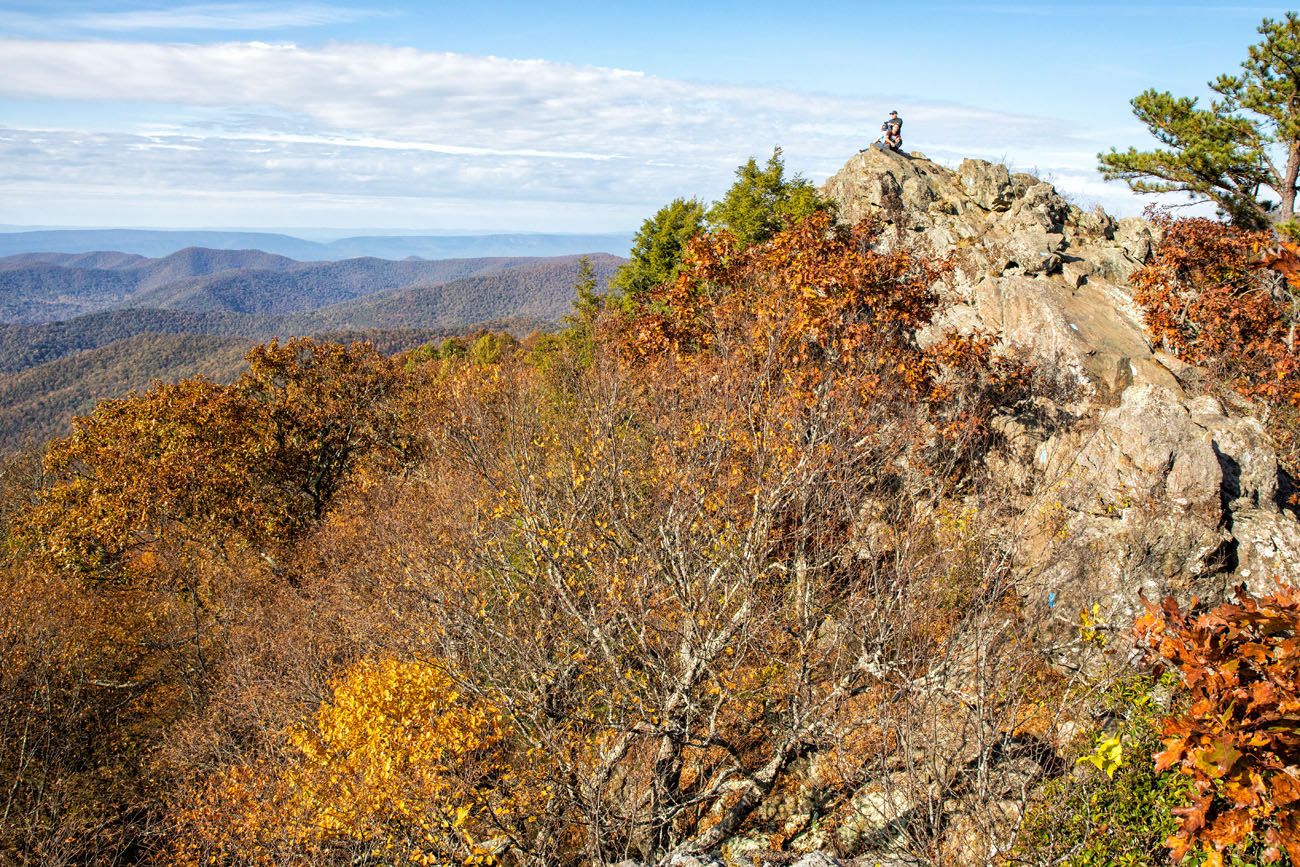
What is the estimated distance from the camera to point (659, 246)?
40031 millimetres

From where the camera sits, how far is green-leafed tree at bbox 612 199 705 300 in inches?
1550

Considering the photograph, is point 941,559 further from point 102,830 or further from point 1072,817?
point 102,830

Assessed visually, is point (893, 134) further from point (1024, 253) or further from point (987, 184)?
point (1024, 253)

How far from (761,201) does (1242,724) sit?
103ft

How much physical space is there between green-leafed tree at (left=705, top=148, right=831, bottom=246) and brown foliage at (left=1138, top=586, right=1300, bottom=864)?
28.1 meters

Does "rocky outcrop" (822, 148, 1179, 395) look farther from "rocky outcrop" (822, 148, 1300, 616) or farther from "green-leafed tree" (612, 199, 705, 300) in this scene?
"green-leafed tree" (612, 199, 705, 300)

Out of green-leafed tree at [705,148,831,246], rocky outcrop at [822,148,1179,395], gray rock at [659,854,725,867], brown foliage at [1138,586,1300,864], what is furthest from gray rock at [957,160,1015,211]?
brown foliage at [1138,586,1300,864]

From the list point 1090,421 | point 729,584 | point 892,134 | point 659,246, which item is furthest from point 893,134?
point 729,584

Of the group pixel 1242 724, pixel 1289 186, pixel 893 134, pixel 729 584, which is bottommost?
pixel 729 584

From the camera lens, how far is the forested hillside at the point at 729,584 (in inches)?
533

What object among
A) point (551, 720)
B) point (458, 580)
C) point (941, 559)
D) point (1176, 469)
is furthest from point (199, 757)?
point (1176, 469)

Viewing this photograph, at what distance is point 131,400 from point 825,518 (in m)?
28.1

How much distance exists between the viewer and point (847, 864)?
34.9 feet

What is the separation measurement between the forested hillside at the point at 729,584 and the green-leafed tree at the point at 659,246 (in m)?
12.7
